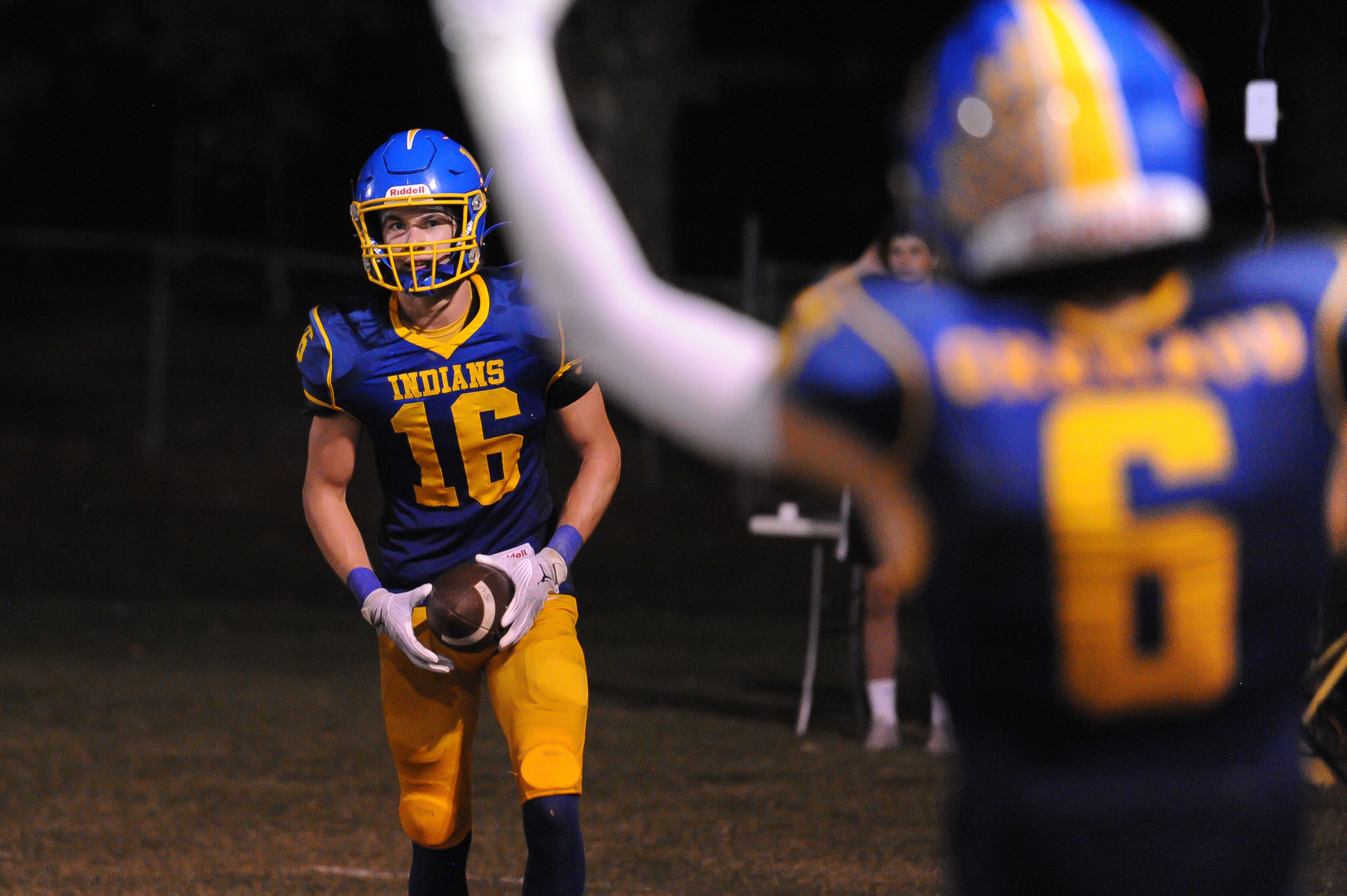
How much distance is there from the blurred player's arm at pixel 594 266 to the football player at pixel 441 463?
267 cm

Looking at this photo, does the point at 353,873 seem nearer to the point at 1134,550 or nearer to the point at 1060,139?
the point at 1134,550

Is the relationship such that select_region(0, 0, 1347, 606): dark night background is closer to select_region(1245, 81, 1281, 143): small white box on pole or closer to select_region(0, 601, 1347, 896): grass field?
select_region(1245, 81, 1281, 143): small white box on pole

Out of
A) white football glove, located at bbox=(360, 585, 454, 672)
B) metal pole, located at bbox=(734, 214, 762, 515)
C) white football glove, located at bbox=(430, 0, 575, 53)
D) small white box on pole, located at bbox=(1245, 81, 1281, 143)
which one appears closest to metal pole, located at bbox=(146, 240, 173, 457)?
metal pole, located at bbox=(734, 214, 762, 515)

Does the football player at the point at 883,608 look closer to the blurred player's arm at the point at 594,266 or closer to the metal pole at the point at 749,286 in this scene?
the metal pole at the point at 749,286

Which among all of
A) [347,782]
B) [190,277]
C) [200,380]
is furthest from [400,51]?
[347,782]

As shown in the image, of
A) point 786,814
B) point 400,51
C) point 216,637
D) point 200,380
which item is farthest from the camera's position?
point 400,51

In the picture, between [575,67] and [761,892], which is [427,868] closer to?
[761,892]

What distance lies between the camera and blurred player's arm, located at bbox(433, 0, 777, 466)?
1654 millimetres

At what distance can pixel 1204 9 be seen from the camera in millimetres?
26250

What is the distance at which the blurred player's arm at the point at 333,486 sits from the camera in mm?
4559

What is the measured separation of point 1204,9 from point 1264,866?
26386 mm

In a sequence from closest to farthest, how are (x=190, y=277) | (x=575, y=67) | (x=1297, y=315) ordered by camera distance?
(x=1297, y=315), (x=575, y=67), (x=190, y=277)

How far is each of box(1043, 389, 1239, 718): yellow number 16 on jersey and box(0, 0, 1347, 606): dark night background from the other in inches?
274

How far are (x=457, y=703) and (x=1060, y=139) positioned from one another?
3074mm
